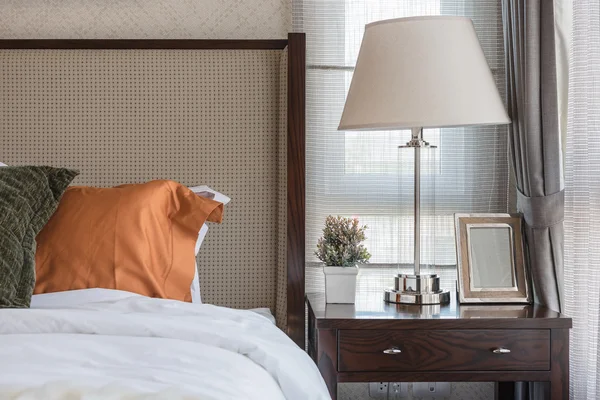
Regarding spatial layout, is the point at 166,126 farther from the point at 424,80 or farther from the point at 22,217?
the point at 424,80

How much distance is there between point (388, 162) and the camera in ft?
8.39

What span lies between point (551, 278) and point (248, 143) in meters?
1.05

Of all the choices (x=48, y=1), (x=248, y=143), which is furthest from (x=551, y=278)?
(x=48, y=1)

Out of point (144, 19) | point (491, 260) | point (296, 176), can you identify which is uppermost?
point (144, 19)

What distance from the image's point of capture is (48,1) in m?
2.51

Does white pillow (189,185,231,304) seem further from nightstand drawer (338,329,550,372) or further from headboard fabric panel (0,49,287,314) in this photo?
nightstand drawer (338,329,550,372)

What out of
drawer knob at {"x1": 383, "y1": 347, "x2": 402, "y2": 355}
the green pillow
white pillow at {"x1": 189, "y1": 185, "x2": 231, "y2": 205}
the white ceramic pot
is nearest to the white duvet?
the green pillow

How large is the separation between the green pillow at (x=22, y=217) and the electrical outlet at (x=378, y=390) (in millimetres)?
1256

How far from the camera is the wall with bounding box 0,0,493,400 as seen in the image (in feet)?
8.24

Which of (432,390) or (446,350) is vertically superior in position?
(446,350)

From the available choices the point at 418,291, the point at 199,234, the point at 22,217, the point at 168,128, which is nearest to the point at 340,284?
the point at 418,291

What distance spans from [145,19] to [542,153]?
1.40 m

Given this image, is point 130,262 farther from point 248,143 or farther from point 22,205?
point 248,143

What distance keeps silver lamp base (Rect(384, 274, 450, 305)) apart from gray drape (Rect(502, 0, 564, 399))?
31cm
